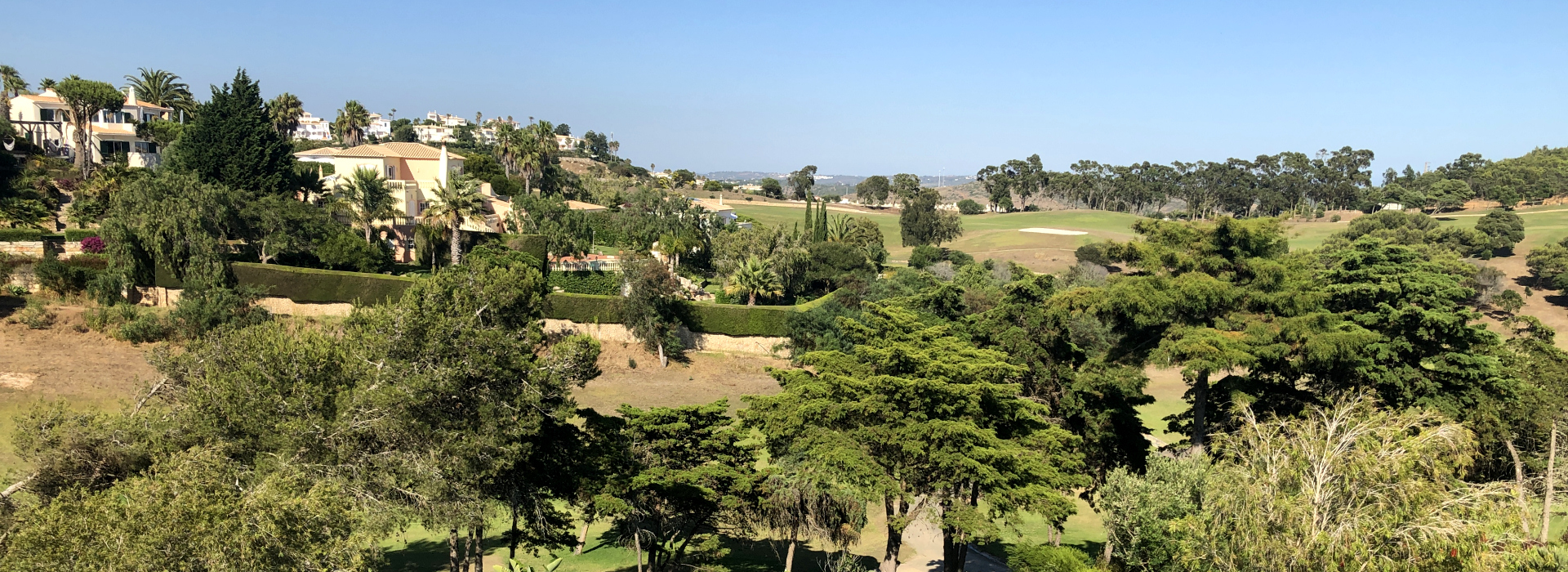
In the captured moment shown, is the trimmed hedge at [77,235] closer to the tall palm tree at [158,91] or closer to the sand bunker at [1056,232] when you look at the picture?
the tall palm tree at [158,91]

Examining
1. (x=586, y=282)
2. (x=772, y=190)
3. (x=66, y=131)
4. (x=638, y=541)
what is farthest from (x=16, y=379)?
(x=772, y=190)

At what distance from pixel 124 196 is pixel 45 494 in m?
30.4

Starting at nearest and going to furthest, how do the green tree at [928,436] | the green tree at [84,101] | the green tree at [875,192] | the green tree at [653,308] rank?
the green tree at [928,436] → the green tree at [653,308] → the green tree at [84,101] → the green tree at [875,192]

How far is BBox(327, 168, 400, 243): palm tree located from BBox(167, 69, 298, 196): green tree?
3776 mm

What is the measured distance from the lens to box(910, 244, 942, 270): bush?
68.3m

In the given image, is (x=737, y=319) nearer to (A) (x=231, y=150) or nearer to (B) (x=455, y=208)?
(B) (x=455, y=208)

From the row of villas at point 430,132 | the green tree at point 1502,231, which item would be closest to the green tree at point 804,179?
the row of villas at point 430,132

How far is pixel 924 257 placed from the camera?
6875 centimetres

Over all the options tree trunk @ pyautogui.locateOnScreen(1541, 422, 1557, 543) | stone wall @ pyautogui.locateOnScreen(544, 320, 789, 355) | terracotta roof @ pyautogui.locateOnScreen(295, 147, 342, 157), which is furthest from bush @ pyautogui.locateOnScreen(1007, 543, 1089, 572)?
terracotta roof @ pyautogui.locateOnScreen(295, 147, 342, 157)

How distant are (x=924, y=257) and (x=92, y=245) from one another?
50.4 m

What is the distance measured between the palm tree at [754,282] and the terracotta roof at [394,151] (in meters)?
24.9

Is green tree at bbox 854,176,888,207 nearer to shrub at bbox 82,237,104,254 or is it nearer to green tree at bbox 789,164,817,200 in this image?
green tree at bbox 789,164,817,200

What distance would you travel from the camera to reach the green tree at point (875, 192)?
153 m

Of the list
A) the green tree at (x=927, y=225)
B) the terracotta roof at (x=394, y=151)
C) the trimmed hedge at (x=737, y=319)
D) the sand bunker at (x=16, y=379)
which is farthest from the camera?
the green tree at (x=927, y=225)
